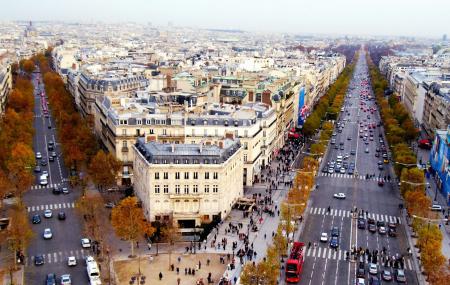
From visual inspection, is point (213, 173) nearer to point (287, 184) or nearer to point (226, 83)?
point (287, 184)

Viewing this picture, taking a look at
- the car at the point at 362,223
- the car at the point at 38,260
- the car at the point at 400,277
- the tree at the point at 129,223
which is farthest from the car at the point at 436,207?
the car at the point at 38,260

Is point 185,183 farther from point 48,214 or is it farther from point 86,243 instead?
point 48,214

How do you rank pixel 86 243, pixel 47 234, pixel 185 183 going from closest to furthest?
pixel 86 243 < pixel 47 234 < pixel 185 183

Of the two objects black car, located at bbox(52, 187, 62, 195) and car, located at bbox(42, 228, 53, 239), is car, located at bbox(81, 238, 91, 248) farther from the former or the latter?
black car, located at bbox(52, 187, 62, 195)

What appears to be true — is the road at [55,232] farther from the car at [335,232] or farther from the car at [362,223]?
the car at [362,223]

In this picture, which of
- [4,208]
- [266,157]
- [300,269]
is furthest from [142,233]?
[266,157]

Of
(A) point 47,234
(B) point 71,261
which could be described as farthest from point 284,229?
(A) point 47,234

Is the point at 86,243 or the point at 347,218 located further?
the point at 347,218
